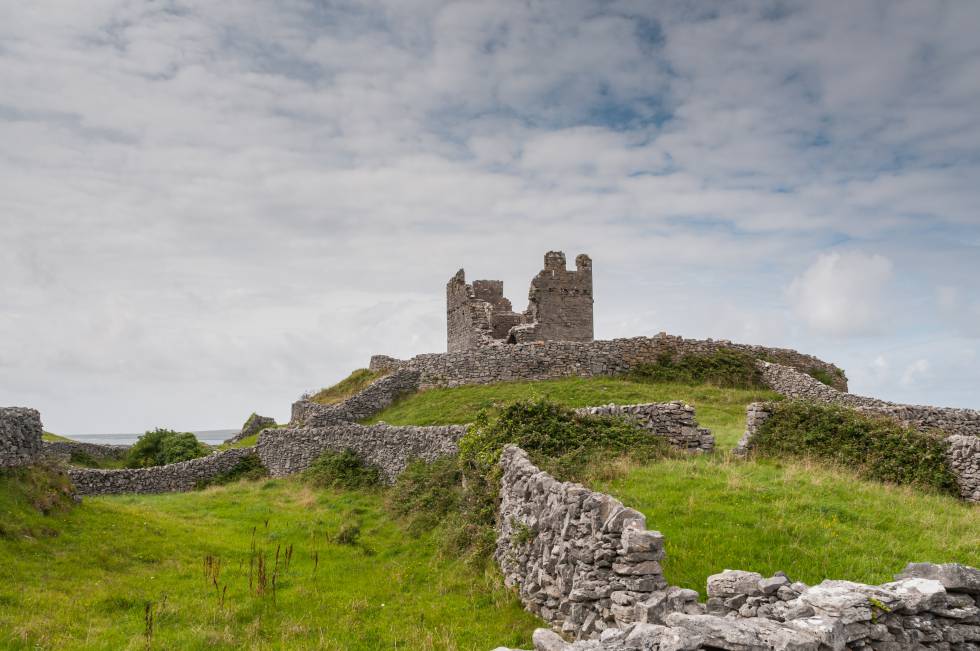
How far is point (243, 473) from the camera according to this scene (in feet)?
113

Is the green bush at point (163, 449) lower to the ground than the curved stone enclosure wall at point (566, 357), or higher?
lower

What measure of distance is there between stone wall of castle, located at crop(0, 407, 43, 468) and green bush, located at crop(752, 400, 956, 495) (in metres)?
20.6

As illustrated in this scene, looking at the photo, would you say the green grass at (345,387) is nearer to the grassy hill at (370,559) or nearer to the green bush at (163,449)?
the green bush at (163,449)

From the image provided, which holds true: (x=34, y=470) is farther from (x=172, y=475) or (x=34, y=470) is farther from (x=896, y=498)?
(x=896, y=498)

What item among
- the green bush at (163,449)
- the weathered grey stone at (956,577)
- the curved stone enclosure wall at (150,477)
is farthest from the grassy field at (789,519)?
the green bush at (163,449)

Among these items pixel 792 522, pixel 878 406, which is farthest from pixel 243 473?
pixel 792 522

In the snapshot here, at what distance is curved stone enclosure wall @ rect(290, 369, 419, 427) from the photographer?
35.5 metres

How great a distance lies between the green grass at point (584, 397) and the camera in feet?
89.4

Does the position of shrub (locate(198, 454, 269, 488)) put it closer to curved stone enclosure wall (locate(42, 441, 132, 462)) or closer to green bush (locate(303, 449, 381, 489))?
green bush (locate(303, 449, 381, 489))

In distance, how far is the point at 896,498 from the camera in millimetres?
14281

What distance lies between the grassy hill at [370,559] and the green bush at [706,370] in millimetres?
11140

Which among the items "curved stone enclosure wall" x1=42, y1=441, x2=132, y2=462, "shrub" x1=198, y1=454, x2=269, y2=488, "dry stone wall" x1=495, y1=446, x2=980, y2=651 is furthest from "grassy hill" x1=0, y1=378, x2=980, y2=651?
"curved stone enclosure wall" x1=42, y1=441, x2=132, y2=462

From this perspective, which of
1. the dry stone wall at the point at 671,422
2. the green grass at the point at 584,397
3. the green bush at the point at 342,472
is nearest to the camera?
the dry stone wall at the point at 671,422

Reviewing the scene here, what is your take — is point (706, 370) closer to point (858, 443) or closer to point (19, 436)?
point (858, 443)
